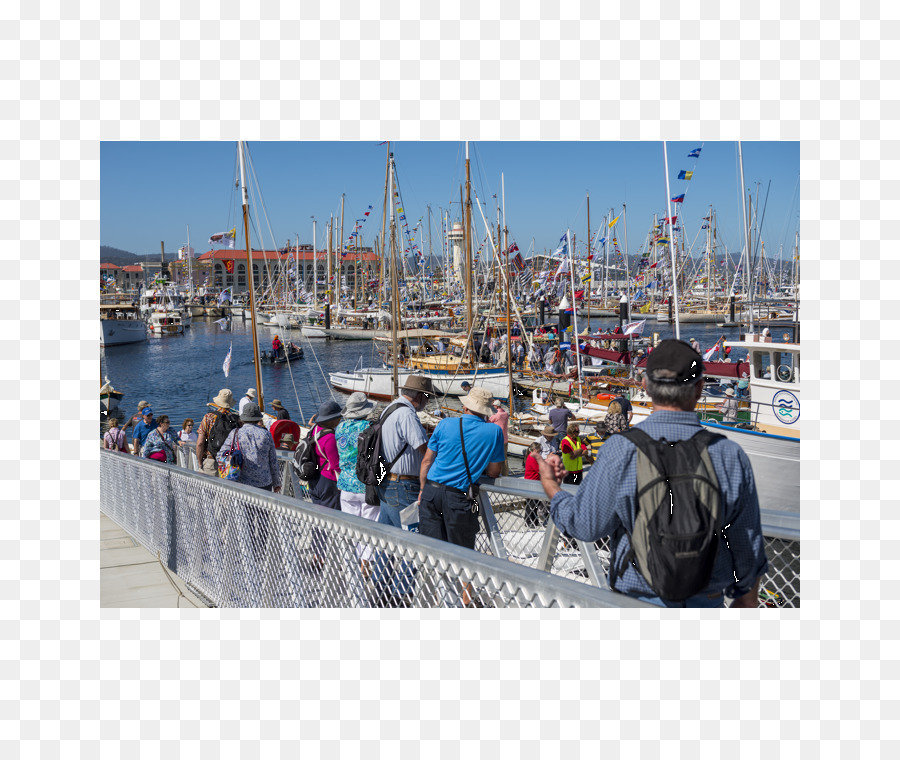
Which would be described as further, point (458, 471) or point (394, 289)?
point (394, 289)

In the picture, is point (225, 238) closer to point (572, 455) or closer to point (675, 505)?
point (572, 455)

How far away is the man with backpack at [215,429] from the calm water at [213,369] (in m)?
18.9

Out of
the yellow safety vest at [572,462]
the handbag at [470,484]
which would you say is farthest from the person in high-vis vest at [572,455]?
the handbag at [470,484]

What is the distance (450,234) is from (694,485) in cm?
9977

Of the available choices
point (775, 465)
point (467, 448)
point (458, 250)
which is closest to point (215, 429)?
point (467, 448)

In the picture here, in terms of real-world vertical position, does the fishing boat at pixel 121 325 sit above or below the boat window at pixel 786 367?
above

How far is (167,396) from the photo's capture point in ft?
138

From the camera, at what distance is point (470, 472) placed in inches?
168

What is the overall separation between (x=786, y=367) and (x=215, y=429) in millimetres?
11780

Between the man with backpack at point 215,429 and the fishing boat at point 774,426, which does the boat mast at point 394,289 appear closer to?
the fishing boat at point 774,426

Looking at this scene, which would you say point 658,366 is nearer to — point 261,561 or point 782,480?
point 261,561

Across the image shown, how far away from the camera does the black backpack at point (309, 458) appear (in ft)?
18.6
